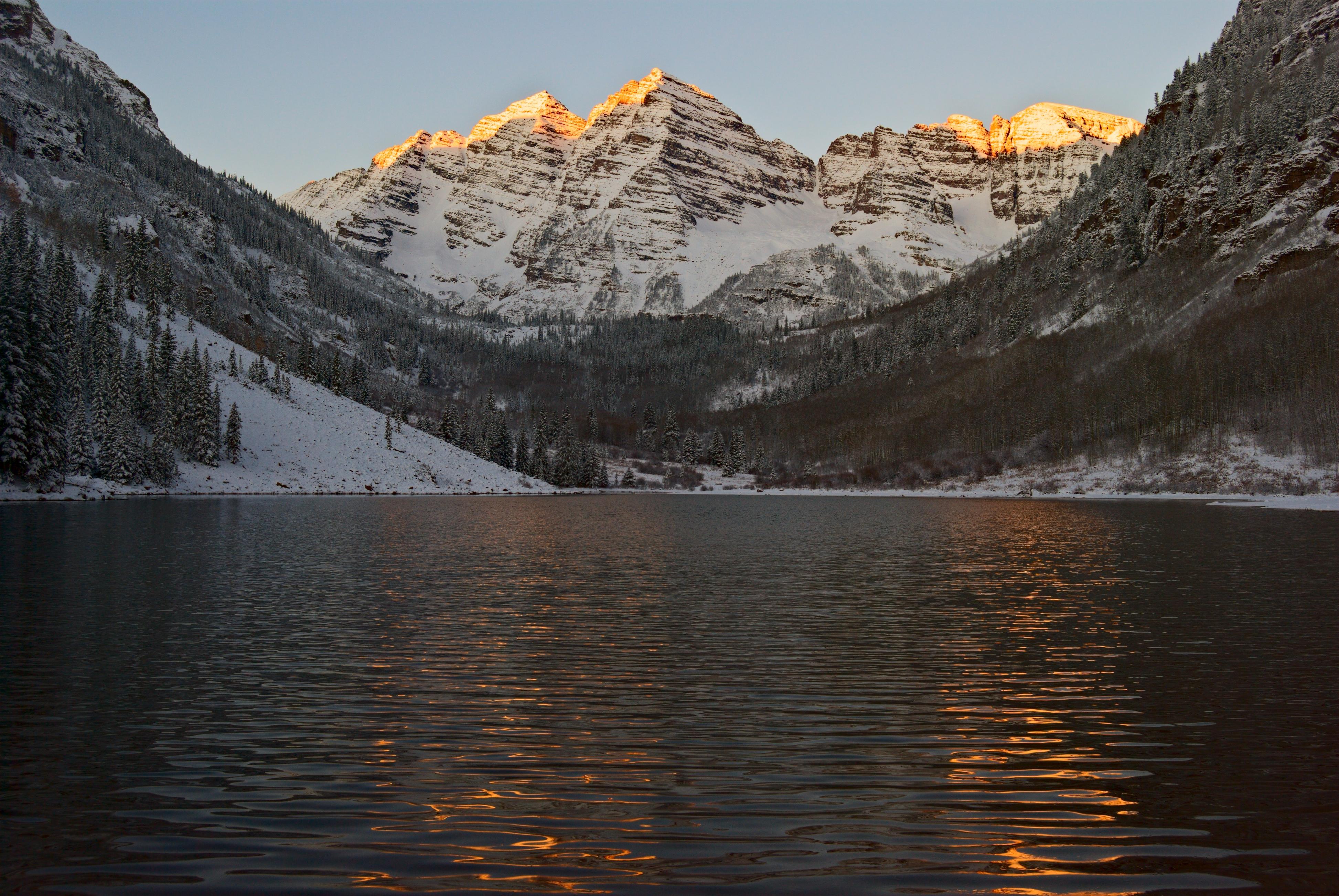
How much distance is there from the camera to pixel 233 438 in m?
127

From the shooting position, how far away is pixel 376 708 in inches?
635

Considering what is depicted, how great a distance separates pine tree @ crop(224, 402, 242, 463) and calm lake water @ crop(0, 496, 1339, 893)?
3908 inches

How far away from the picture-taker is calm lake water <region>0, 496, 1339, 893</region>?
9469 mm

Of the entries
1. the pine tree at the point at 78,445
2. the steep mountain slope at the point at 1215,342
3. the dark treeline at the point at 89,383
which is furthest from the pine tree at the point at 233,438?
the steep mountain slope at the point at 1215,342

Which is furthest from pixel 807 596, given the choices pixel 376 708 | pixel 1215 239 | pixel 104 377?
pixel 1215 239

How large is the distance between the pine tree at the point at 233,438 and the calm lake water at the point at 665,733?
9928 cm

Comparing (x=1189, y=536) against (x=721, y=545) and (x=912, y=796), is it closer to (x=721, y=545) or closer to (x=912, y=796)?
(x=721, y=545)

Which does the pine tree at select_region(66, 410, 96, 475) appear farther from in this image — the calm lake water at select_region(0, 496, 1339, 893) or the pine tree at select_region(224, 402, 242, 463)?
the calm lake water at select_region(0, 496, 1339, 893)

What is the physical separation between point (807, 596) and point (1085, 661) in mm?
11615

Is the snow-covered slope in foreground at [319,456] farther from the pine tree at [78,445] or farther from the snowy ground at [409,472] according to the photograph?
the pine tree at [78,445]

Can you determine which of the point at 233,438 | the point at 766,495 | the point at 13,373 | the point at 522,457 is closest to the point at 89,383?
the point at 233,438

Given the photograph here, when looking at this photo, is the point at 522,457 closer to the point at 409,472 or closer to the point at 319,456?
the point at 409,472

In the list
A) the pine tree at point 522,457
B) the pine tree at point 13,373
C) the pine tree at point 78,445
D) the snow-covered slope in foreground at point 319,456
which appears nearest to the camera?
the pine tree at point 13,373

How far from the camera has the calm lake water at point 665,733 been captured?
9.47 m
